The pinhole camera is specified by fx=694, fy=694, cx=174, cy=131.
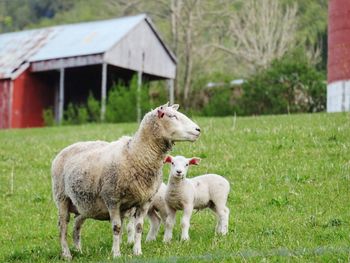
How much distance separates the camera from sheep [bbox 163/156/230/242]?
900 centimetres

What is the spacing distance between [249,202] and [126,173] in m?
3.74

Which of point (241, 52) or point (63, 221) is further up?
point (241, 52)

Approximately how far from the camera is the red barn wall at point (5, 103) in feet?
120

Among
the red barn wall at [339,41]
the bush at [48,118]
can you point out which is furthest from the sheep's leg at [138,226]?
the bush at [48,118]

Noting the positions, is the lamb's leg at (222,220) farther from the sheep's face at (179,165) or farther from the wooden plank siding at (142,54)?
the wooden plank siding at (142,54)

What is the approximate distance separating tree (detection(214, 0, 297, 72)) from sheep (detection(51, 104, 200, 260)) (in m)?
41.9

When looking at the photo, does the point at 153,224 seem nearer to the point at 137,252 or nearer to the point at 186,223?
the point at 186,223

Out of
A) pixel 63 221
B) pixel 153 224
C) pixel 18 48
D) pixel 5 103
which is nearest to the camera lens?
pixel 63 221

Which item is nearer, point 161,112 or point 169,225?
point 161,112

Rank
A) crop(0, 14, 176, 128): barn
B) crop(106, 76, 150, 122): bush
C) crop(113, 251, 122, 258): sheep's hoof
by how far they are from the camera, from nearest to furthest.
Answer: crop(113, 251, 122, 258): sheep's hoof
crop(106, 76, 150, 122): bush
crop(0, 14, 176, 128): barn

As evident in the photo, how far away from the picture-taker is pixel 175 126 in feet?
26.1

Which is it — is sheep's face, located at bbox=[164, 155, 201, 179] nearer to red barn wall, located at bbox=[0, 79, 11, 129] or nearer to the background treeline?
the background treeline

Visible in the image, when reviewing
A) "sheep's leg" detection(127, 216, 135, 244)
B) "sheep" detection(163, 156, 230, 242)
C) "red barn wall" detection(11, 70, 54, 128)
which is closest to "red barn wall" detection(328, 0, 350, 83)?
"red barn wall" detection(11, 70, 54, 128)

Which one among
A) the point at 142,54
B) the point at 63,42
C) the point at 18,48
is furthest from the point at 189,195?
the point at 18,48
